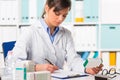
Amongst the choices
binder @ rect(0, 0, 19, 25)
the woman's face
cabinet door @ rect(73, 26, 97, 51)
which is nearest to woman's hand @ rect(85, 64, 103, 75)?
the woman's face

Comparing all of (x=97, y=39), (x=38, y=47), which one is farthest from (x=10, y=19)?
(x=38, y=47)

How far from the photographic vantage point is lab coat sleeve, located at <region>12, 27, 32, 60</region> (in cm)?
216

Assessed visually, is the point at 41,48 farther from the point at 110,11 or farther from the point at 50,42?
the point at 110,11

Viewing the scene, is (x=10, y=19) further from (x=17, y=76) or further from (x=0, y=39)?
(x=17, y=76)

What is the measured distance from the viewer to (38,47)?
2.31 metres

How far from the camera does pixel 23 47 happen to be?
219 centimetres

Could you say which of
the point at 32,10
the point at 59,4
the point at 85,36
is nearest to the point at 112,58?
the point at 85,36

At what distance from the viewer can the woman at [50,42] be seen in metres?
2.19

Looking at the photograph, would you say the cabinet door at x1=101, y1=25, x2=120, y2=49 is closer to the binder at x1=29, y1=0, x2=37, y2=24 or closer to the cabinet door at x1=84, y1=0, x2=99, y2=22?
the cabinet door at x1=84, y1=0, x2=99, y2=22

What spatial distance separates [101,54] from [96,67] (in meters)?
1.55

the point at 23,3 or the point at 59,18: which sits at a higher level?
the point at 23,3

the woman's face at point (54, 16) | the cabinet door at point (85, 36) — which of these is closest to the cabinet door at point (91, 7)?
the cabinet door at point (85, 36)

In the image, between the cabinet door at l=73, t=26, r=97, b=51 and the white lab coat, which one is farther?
the cabinet door at l=73, t=26, r=97, b=51

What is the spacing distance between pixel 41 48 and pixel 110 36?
60.1 inches
